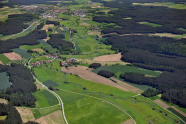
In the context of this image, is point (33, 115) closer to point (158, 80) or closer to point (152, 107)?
point (152, 107)

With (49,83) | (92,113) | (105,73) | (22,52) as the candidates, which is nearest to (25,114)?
(92,113)

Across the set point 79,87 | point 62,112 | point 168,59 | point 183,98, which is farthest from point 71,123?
point 168,59

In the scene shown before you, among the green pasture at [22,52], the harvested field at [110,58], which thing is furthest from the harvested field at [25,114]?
the harvested field at [110,58]

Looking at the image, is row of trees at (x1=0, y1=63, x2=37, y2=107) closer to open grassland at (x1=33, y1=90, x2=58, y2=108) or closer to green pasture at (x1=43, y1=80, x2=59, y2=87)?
open grassland at (x1=33, y1=90, x2=58, y2=108)

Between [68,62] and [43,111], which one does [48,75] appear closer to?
[68,62]

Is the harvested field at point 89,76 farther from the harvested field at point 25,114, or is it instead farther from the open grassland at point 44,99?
the harvested field at point 25,114

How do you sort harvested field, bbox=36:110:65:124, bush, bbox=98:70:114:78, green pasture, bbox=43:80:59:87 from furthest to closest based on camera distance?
1. bush, bbox=98:70:114:78
2. green pasture, bbox=43:80:59:87
3. harvested field, bbox=36:110:65:124

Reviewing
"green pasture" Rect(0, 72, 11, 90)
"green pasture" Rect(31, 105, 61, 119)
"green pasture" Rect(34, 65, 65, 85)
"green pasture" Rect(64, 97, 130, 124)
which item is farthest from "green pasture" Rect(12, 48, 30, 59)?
"green pasture" Rect(64, 97, 130, 124)
